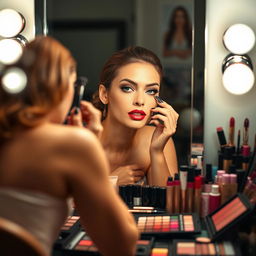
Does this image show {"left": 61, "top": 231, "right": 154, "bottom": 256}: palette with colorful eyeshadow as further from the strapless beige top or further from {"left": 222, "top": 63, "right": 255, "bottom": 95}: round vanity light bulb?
{"left": 222, "top": 63, "right": 255, "bottom": 95}: round vanity light bulb

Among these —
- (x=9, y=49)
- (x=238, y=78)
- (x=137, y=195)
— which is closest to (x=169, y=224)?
(x=137, y=195)

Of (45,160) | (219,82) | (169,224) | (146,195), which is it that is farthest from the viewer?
(219,82)

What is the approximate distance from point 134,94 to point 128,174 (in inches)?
10.6

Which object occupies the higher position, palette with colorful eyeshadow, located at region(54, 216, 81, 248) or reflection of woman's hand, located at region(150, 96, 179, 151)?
reflection of woman's hand, located at region(150, 96, 179, 151)

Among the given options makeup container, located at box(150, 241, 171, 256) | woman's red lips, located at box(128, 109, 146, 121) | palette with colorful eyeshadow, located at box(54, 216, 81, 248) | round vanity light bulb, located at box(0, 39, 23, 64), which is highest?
round vanity light bulb, located at box(0, 39, 23, 64)

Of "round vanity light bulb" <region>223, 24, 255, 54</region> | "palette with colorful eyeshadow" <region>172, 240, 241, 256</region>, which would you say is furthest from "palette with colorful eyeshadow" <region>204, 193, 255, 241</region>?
"round vanity light bulb" <region>223, 24, 255, 54</region>

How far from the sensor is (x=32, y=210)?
0.98 meters

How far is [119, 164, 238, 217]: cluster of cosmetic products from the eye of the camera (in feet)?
4.75

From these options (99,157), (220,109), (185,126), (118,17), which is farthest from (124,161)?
(99,157)

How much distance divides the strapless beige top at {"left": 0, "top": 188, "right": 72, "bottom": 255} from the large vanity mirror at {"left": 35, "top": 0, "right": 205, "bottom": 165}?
2.28 feet

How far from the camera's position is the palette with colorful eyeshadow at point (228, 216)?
1232mm

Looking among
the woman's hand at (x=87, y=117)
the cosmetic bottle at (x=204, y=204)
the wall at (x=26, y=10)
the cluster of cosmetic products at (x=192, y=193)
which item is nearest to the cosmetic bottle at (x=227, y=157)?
the cluster of cosmetic products at (x=192, y=193)

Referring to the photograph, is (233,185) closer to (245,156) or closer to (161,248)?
(245,156)

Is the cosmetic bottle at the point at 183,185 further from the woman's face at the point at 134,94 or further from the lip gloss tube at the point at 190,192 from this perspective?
the woman's face at the point at 134,94
